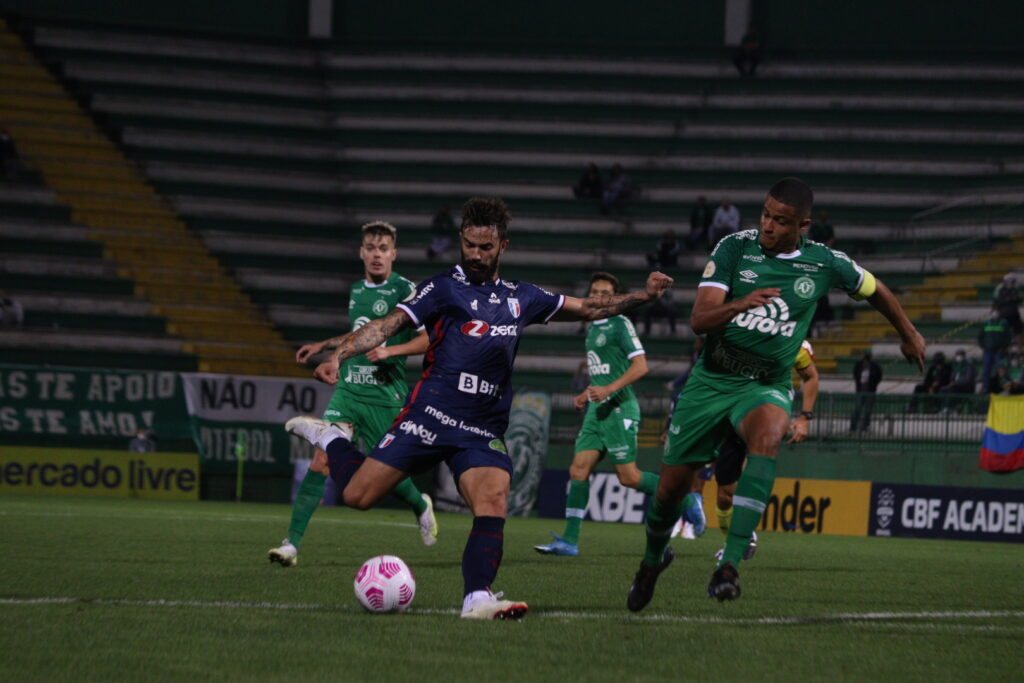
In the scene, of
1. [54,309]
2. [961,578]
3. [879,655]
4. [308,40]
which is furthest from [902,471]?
[308,40]

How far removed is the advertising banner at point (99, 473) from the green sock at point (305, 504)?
14.4m

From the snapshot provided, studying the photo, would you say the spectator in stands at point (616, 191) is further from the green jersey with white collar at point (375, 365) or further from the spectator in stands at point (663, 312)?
the green jersey with white collar at point (375, 365)

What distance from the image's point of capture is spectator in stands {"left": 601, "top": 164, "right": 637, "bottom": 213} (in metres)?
35.7

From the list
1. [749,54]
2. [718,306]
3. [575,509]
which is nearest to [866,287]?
[718,306]

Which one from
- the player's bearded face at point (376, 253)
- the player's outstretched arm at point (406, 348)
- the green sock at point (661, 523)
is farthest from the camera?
the player's bearded face at point (376, 253)

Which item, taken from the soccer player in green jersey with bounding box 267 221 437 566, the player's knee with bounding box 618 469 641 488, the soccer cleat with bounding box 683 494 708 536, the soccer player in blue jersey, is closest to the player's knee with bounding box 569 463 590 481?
the player's knee with bounding box 618 469 641 488

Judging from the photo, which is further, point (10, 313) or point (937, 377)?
point (10, 313)

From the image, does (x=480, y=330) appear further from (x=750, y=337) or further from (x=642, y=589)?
(x=642, y=589)

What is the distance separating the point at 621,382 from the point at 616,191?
2302 centimetres

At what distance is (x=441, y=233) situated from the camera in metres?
34.9

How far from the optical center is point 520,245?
35.6 m

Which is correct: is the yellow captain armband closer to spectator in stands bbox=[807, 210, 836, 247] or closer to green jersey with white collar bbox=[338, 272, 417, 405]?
green jersey with white collar bbox=[338, 272, 417, 405]

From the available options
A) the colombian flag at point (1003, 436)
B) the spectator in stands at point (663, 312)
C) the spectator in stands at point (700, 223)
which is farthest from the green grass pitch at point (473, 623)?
the spectator in stands at point (700, 223)

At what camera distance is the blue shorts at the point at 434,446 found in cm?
740
